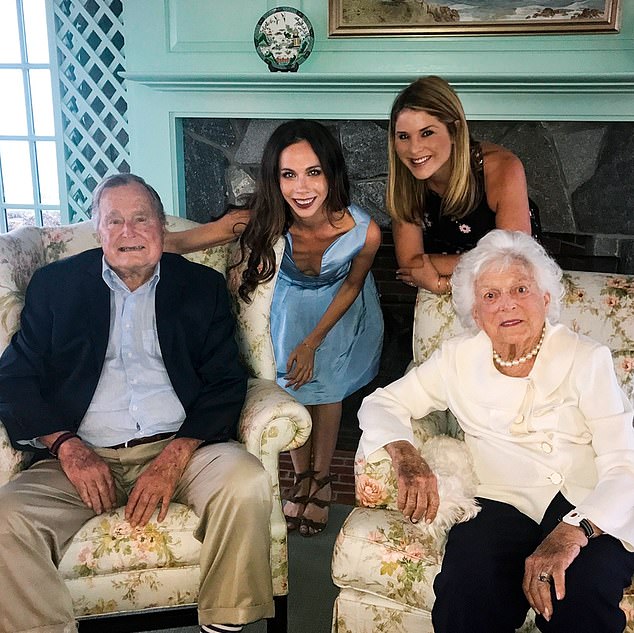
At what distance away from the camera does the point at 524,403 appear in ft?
4.85

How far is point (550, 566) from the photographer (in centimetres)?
122

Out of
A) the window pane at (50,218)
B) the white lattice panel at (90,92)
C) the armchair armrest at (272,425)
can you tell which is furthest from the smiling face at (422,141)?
the window pane at (50,218)

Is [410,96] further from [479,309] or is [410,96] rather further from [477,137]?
[477,137]

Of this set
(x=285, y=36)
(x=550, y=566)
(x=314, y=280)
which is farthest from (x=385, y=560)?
(x=285, y=36)

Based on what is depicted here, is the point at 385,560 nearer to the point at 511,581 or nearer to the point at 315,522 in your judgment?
the point at 511,581

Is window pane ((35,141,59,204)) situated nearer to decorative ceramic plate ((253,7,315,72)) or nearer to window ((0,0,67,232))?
window ((0,0,67,232))

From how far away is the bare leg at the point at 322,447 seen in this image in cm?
227

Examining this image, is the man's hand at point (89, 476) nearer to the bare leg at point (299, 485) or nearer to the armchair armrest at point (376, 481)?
the armchair armrest at point (376, 481)

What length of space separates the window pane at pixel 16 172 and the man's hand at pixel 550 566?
129 inches

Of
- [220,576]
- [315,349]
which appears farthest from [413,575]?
[315,349]

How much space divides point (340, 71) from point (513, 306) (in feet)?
5.45

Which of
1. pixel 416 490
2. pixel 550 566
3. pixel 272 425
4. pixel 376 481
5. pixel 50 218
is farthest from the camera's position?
pixel 50 218

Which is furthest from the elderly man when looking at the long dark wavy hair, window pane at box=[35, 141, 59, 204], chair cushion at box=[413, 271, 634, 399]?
window pane at box=[35, 141, 59, 204]

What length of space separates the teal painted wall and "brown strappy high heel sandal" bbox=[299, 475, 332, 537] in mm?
1560
